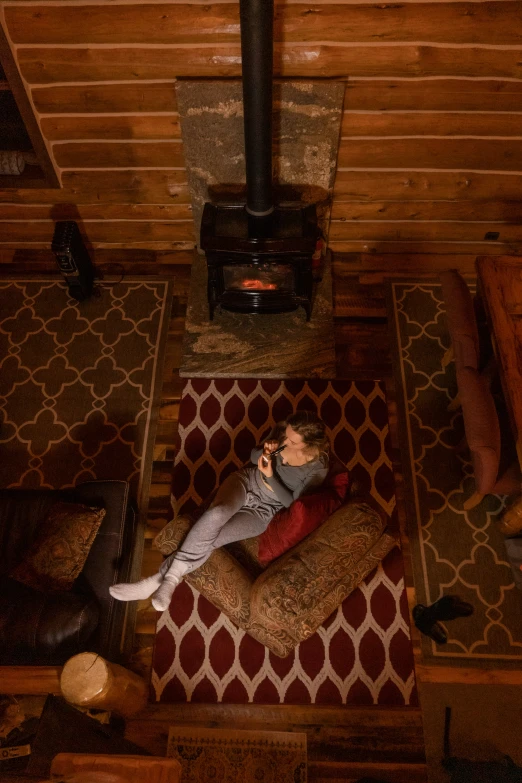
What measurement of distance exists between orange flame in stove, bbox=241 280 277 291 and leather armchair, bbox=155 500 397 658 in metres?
1.81

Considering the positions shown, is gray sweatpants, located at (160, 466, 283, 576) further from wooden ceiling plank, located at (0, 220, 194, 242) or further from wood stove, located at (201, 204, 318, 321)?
wooden ceiling plank, located at (0, 220, 194, 242)

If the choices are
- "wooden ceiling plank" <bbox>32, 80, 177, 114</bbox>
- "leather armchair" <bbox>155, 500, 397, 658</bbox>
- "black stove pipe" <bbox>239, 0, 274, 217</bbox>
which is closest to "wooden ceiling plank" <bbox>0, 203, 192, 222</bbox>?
"wooden ceiling plank" <bbox>32, 80, 177, 114</bbox>

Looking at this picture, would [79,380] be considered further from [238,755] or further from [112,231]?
[238,755]

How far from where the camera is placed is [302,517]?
2377mm

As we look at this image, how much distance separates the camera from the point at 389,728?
8.93ft

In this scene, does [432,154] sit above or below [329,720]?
above

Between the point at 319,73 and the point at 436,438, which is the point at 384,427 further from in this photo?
the point at 319,73

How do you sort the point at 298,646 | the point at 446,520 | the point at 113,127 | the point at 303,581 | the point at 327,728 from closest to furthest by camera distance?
the point at 303,581, the point at 327,728, the point at 298,646, the point at 446,520, the point at 113,127

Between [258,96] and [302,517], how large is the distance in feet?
6.90

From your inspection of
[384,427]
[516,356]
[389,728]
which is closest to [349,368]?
[384,427]

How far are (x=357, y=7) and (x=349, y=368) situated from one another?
2.21 m

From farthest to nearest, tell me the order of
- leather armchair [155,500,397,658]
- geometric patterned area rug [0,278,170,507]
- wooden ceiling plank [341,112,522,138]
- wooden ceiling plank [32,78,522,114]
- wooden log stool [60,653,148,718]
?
geometric patterned area rug [0,278,170,507] → wooden ceiling plank [341,112,522,138] → wooden ceiling plank [32,78,522,114] → leather armchair [155,500,397,658] → wooden log stool [60,653,148,718]

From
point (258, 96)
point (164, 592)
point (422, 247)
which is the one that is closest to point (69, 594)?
point (164, 592)

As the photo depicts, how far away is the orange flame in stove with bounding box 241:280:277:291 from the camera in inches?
142
